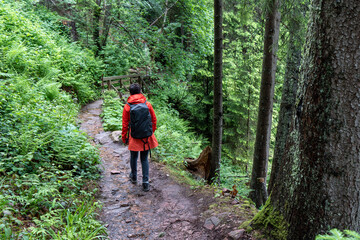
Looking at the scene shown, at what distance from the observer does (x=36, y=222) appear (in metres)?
3.21

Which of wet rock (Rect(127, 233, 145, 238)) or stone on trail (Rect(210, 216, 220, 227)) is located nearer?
stone on trail (Rect(210, 216, 220, 227))

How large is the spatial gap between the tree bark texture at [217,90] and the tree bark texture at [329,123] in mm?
4043

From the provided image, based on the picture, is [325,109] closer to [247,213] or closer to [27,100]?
[247,213]

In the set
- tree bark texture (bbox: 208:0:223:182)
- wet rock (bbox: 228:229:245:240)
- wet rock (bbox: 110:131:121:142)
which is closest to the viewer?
wet rock (bbox: 228:229:245:240)

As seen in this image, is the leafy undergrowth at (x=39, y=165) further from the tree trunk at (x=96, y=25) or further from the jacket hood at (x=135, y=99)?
the tree trunk at (x=96, y=25)

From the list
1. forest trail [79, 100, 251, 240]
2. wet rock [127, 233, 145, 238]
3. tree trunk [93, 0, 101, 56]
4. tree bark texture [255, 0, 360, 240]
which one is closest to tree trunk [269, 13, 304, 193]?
forest trail [79, 100, 251, 240]

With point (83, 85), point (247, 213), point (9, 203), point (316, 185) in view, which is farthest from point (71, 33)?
point (316, 185)

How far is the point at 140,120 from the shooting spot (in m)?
5.10

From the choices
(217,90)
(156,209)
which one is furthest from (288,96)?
(156,209)

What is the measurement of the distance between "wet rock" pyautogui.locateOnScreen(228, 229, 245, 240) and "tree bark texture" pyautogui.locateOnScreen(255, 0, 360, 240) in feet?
2.83

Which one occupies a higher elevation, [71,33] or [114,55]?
[71,33]

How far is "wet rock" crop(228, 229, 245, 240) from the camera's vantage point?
3189 millimetres

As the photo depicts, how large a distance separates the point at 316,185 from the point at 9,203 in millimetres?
3931

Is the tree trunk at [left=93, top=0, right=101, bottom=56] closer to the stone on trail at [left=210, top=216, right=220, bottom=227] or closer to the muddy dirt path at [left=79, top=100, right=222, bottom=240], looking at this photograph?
the muddy dirt path at [left=79, top=100, right=222, bottom=240]
